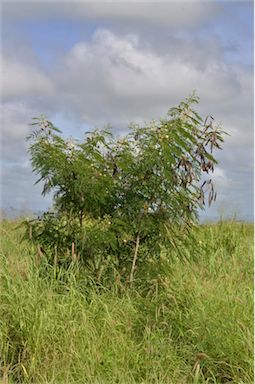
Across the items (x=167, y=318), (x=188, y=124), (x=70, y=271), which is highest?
(x=188, y=124)

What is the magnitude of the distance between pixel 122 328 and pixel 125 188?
4.78ft

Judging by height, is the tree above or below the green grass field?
above

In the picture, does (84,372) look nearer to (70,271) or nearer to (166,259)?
(70,271)

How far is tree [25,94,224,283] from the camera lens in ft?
20.0

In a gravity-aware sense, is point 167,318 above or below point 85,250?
below

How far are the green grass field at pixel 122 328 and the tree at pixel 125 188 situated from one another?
1.01ft

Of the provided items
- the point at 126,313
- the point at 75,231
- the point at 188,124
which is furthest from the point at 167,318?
the point at 188,124

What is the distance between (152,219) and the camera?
619 cm

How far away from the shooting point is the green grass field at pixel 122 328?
4770 millimetres

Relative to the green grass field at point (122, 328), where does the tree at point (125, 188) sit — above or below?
above

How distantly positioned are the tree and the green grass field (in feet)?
1.01

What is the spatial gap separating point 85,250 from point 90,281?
0.34 metres

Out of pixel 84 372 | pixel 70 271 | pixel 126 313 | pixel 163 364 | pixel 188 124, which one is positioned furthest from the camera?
pixel 188 124

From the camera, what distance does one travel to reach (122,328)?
17.6 feet
